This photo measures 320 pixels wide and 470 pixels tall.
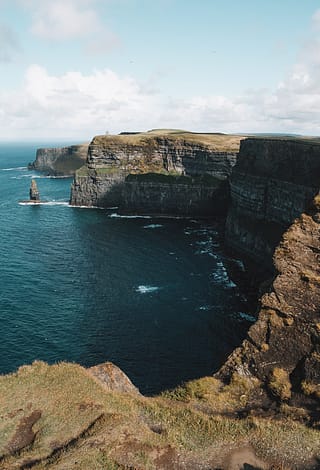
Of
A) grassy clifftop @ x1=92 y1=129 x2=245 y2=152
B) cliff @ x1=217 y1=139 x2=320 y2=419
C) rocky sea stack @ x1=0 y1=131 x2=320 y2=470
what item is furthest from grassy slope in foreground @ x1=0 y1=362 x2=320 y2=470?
grassy clifftop @ x1=92 y1=129 x2=245 y2=152

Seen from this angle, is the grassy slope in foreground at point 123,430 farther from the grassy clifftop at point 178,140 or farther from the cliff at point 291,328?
the grassy clifftop at point 178,140

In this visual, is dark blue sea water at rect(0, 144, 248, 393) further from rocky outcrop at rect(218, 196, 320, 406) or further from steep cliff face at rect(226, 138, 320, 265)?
rocky outcrop at rect(218, 196, 320, 406)

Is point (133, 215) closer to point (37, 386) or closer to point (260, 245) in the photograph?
point (260, 245)


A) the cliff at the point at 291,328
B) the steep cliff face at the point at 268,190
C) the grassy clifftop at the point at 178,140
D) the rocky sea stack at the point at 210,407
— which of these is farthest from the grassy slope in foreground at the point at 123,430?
the grassy clifftop at the point at 178,140

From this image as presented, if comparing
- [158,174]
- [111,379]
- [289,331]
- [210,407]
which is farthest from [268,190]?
[111,379]

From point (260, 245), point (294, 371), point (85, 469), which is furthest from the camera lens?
point (260, 245)

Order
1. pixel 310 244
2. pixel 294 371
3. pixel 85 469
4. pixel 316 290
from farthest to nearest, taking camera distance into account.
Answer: pixel 310 244, pixel 316 290, pixel 294 371, pixel 85 469

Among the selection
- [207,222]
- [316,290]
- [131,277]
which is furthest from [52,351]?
[207,222]
